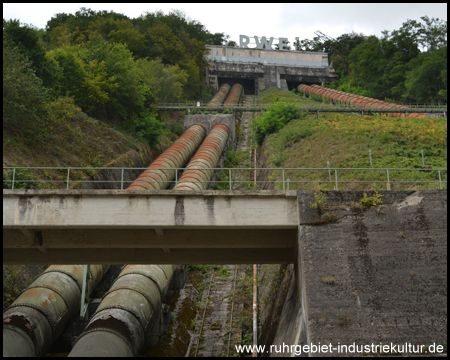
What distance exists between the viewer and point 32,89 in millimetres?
21531

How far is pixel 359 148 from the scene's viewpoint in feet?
78.5

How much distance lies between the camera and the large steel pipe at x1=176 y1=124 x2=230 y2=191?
2154cm

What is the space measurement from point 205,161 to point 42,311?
1590 centimetres

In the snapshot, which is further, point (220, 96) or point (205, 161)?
point (220, 96)

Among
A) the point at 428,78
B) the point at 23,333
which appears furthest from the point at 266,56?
the point at 23,333

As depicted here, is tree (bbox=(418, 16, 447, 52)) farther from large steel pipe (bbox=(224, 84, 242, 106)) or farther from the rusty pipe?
the rusty pipe

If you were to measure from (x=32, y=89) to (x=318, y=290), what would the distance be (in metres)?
18.0

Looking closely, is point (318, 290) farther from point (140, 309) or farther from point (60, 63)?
point (60, 63)

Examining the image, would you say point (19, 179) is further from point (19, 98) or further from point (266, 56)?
point (266, 56)

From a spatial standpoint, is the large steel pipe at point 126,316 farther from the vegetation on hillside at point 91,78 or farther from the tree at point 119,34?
the tree at point 119,34

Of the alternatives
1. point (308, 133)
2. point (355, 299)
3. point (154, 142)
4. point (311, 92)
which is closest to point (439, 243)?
point (355, 299)

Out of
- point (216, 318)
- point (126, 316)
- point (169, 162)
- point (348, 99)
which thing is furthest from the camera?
point (348, 99)

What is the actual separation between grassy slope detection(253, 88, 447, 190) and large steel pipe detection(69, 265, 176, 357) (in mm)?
8408

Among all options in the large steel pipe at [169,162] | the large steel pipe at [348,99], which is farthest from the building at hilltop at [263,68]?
the large steel pipe at [169,162]
